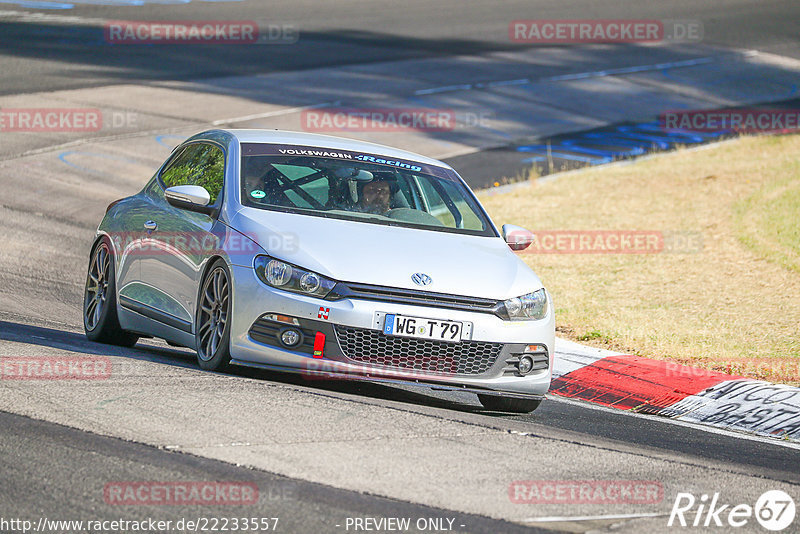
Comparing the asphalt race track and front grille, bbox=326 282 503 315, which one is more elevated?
front grille, bbox=326 282 503 315

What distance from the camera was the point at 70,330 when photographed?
1007 centimetres

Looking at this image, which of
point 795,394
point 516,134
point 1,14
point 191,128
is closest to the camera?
point 795,394

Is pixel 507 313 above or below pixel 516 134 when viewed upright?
above

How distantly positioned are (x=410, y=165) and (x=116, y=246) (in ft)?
7.50

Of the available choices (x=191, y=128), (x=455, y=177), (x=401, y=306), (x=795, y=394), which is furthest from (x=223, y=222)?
(x=191, y=128)

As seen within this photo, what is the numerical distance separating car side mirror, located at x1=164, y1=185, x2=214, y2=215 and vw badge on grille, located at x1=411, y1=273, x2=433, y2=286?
156 centimetres

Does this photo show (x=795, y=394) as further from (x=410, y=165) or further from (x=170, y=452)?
(x=170, y=452)

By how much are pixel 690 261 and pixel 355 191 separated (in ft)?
25.3
